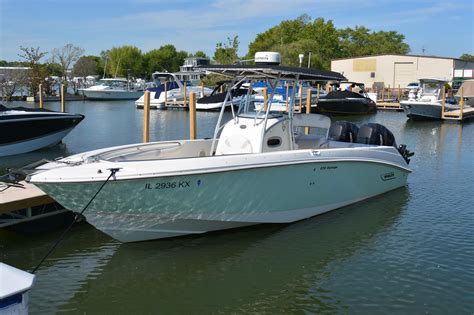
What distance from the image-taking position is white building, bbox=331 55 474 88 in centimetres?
5228

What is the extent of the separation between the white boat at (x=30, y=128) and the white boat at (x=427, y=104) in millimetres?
20142

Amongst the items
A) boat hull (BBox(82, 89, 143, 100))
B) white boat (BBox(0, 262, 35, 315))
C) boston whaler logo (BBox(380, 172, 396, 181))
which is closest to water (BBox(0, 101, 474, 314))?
boston whaler logo (BBox(380, 172, 396, 181))

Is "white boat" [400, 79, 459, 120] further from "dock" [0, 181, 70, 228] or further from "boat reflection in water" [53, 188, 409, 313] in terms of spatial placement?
"dock" [0, 181, 70, 228]

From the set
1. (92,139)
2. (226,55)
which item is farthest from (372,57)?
(92,139)

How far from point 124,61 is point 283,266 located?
86.0m

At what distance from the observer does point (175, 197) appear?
766 centimetres

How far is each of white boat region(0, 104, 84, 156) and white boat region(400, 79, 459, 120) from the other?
20142 mm

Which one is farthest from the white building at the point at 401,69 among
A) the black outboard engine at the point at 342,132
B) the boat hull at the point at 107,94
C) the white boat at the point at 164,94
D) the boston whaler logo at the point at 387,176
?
the boston whaler logo at the point at 387,176

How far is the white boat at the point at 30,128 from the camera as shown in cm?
1576

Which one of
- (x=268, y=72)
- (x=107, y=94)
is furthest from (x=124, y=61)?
(x=268, y=72)

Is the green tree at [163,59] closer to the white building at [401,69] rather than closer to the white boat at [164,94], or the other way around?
the white building at [401,69]

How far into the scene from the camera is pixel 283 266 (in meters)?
7.65

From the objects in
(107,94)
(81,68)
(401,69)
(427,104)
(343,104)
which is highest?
(81,68)

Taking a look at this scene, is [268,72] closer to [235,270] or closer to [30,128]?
[235,270]
